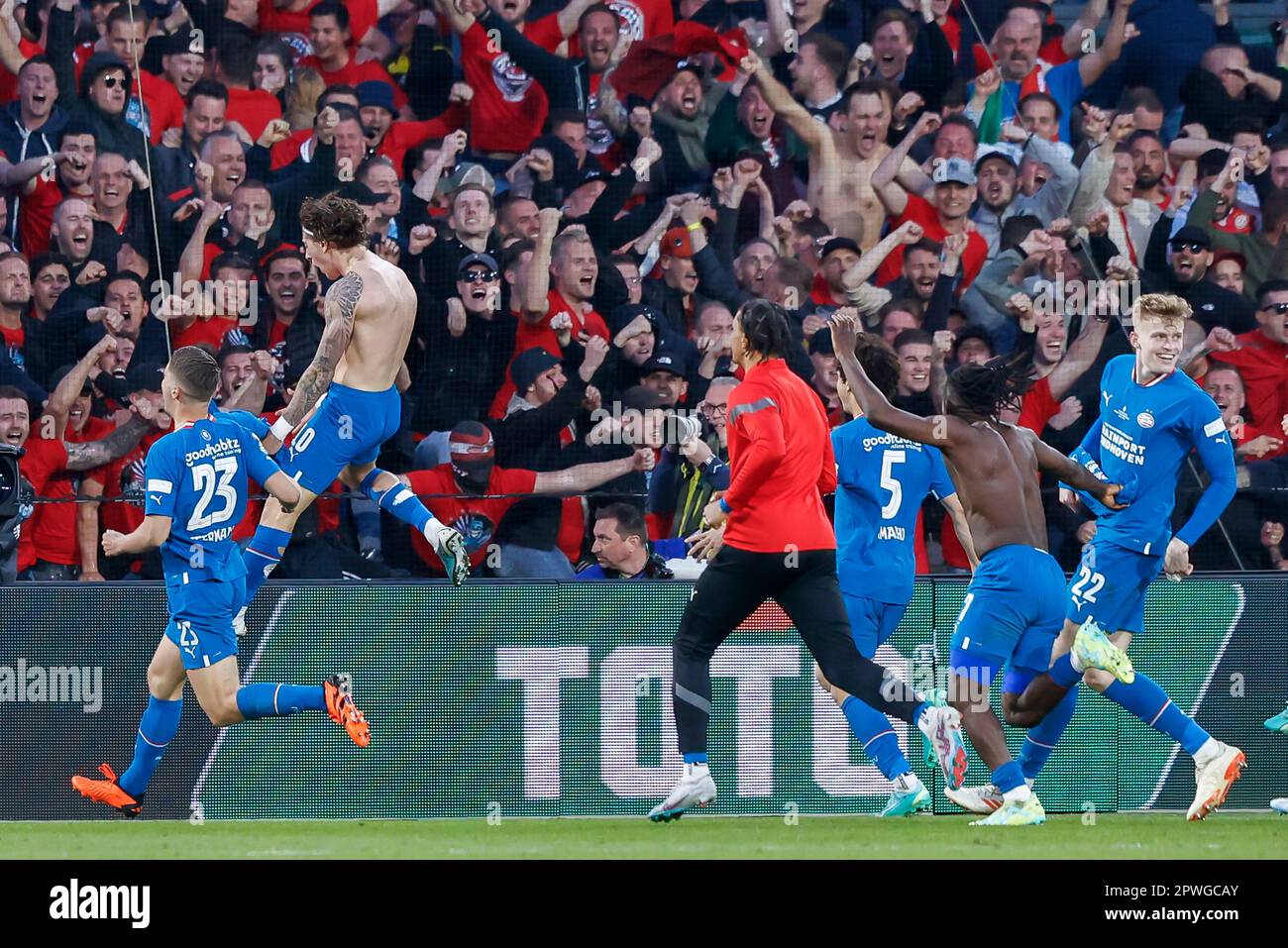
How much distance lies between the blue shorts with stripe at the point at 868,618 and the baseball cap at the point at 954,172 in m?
3.57

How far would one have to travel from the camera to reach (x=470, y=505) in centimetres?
870

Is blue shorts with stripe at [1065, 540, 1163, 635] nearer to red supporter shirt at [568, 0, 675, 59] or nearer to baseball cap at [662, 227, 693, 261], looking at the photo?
baseball cap at [662, 227, 693, 261]

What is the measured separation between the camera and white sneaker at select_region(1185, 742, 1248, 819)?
7.06 m

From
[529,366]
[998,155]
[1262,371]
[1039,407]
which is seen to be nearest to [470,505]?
[529,366]

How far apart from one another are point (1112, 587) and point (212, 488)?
3.65m

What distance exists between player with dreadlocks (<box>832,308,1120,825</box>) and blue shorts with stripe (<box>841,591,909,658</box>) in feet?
1.55

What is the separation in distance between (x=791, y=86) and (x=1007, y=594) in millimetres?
4496

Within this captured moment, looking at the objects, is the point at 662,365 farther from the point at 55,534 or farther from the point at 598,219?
the point at 55,534

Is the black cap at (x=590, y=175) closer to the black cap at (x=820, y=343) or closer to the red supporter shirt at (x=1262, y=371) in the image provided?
the black cap at (x=820, y=343)

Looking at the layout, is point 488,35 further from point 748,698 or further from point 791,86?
point 748,698

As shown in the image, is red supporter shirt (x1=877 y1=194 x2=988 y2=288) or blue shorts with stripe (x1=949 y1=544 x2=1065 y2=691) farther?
red supporter shirt (x1=877 y1=194 x2=988 y2=288)

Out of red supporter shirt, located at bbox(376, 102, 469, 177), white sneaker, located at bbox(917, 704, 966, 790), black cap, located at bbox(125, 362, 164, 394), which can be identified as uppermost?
red supporter shirt, located at bbox(376, 102, 469, 177)

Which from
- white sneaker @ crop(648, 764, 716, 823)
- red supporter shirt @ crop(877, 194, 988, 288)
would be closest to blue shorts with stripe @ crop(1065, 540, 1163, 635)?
white sneaker @ crop(648, 764, 716, 823)

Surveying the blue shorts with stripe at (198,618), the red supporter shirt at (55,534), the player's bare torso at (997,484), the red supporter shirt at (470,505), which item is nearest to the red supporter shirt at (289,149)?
the red supporter shirt at (470,505)
